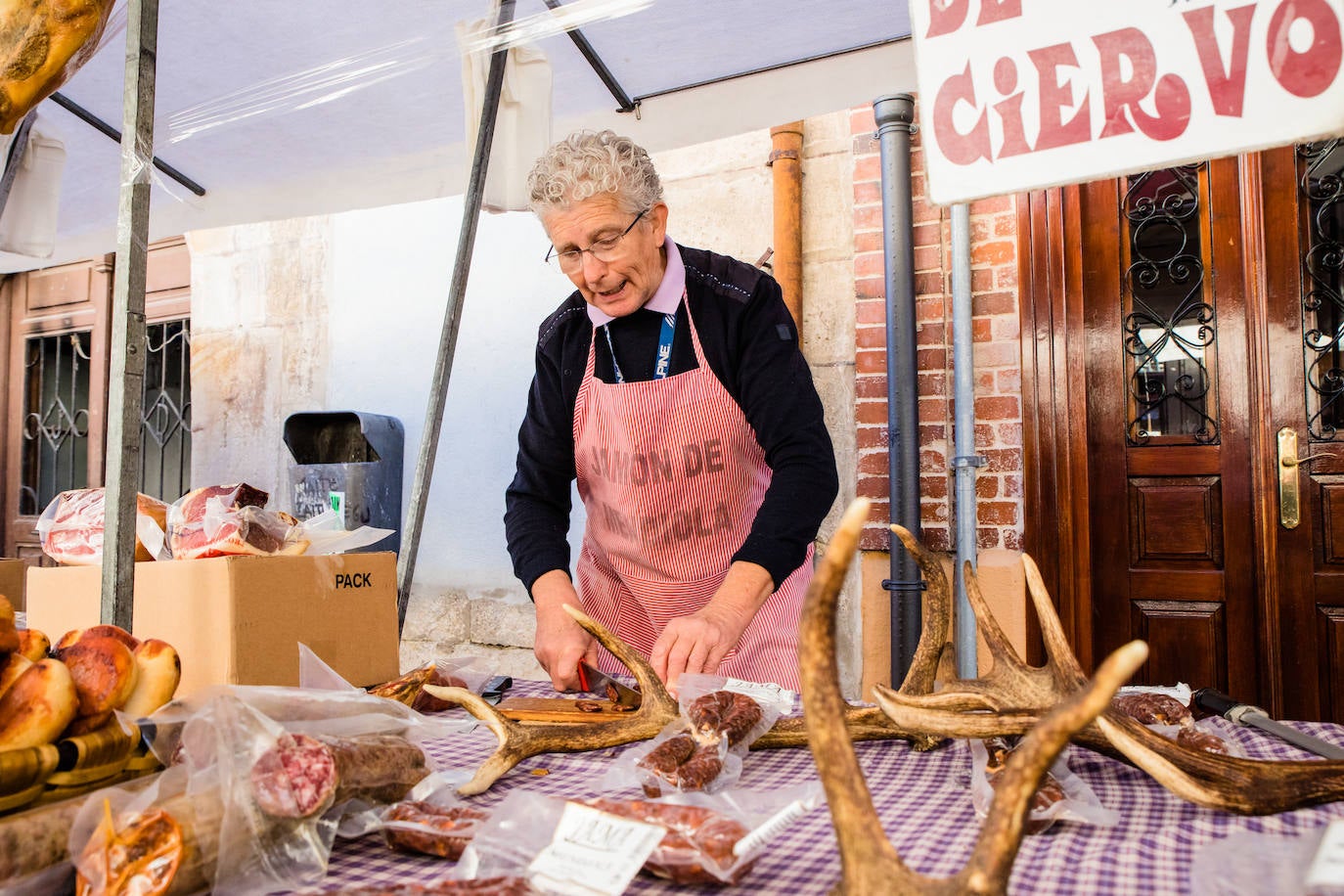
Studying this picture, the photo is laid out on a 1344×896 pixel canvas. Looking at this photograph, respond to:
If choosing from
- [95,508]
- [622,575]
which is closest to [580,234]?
[622,575]

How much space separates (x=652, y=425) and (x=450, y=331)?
0.76m

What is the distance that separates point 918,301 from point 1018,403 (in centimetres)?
53

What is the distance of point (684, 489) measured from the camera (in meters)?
2.33

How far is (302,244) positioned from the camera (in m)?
4.98

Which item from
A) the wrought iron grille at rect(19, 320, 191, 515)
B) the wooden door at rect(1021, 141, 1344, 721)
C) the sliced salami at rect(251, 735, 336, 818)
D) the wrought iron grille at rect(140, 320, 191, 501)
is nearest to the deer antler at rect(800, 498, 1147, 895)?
the sliced salami at rect(251, 735, 336, 818)

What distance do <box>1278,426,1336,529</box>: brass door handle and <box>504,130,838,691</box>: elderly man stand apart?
177cm

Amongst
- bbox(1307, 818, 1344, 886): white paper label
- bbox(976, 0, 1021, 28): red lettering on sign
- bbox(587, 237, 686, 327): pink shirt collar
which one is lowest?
bbox(1307, 818, 1344, 886): white paper label

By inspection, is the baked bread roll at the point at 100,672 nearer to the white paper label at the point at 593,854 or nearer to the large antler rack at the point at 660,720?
the large antler rack at the point at 660,720

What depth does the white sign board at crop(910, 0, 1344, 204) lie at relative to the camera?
1154mm

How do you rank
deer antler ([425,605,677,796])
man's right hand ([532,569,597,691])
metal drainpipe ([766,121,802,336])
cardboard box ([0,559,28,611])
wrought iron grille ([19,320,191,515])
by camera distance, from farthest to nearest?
wrought iron grille ([19,320,191,515]) → metal drainpipe ([766,121,802,336]) → cardboard box ([0,559,28,611]) → man's right hand ([532,569,597,691]) → deer antler ([425,605,677,796])

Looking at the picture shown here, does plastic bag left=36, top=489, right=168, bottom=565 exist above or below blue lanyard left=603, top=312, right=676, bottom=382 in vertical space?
below

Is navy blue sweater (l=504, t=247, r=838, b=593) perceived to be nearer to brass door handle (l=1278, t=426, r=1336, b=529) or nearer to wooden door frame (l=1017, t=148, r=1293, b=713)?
wooden door frame (l=1017, t=148, r=1293, b=713)

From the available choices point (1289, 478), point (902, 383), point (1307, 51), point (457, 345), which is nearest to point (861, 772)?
point (1307, 51)

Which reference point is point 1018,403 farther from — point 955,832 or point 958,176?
point 955,832
